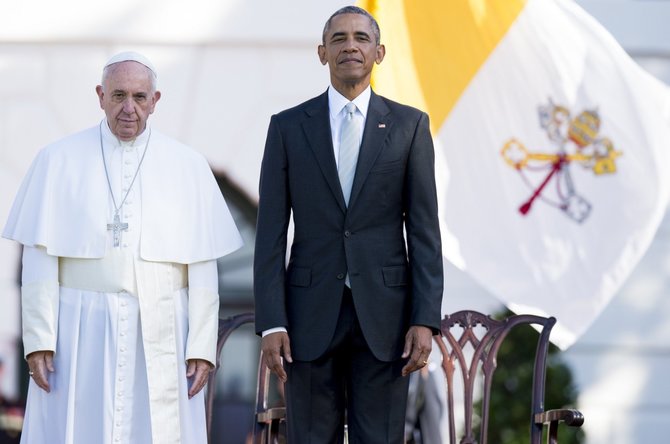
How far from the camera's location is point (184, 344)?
4.71m

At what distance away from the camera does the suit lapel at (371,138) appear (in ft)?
14.2

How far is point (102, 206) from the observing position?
15.4 feet

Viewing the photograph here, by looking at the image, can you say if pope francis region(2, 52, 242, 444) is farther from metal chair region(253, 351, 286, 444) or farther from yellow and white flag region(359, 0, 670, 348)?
yellow and white flag region(359, 0, 670, 348)

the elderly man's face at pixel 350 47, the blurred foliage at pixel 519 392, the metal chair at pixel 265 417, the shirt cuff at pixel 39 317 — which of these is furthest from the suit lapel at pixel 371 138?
the blurred foliage at pixel 519 392

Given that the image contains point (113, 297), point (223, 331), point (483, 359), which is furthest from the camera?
point (483, 359)

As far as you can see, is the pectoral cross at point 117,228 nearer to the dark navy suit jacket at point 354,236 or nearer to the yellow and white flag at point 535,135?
the dark navy suit jacket at point 354,236

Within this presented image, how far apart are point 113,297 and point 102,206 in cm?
30

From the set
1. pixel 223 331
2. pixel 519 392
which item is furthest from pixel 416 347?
Result: pixel 519 392

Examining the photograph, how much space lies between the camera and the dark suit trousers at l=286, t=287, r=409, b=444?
14.2ft

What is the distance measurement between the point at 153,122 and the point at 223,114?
38cm

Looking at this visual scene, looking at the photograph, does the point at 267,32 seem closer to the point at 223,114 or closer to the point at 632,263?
the point at 223,114

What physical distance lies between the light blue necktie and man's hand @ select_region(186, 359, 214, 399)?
0.78 meters

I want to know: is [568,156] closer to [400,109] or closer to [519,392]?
[519,392]

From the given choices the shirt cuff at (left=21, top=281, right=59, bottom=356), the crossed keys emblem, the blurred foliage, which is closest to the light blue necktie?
the shirt cuff at (left=21, top=281, right=59, bottom=356)
